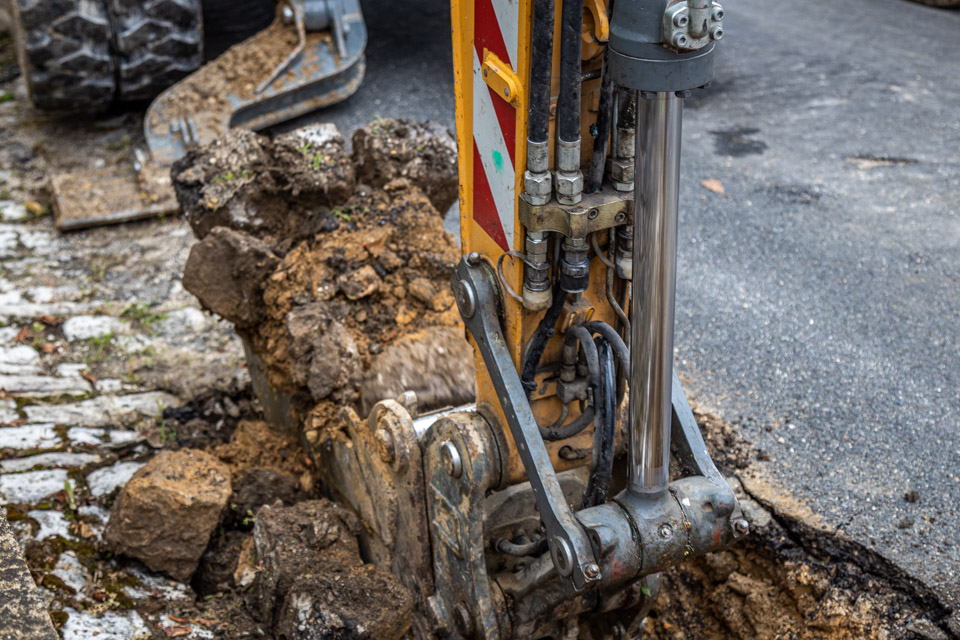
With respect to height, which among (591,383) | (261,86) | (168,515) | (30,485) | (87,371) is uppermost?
(591,383)

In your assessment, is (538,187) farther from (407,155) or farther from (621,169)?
(407,155)

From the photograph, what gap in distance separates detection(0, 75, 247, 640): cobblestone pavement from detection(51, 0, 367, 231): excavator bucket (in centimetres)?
20

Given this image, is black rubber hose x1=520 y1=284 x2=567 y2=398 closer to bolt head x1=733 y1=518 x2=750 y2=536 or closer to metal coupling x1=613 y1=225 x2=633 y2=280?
metal coupling x1=613 y1=225 x2=633 y2=280

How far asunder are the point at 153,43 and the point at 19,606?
4708 mm

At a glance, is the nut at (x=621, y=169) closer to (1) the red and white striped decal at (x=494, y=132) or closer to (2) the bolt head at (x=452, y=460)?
(1) the red and white striped decal at (x=494, y=132)

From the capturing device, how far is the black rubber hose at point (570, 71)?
6.00 feet

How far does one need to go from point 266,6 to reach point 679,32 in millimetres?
7348

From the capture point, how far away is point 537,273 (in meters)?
2.10

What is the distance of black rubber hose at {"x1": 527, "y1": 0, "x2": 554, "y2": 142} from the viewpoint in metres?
1.84

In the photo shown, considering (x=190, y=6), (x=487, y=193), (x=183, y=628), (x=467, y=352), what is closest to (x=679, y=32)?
(x=487, y=193)

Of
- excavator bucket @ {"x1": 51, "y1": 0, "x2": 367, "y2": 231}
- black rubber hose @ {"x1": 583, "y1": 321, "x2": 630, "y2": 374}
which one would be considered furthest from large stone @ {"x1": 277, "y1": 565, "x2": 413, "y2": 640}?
excavator bucket @ {"x1": 51, "y1": 0, "x2": 367, "y2": 231}

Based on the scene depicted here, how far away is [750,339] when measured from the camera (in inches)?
158

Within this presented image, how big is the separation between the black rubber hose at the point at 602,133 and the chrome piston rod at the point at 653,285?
205 millimetres

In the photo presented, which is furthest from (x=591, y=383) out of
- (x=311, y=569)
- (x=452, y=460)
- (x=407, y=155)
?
(x=407, y=155)
